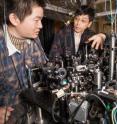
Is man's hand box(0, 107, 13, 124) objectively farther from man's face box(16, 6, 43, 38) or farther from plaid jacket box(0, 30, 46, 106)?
man's face box(16, 6, 43, 38)

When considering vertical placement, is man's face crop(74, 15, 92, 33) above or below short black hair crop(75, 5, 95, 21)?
below

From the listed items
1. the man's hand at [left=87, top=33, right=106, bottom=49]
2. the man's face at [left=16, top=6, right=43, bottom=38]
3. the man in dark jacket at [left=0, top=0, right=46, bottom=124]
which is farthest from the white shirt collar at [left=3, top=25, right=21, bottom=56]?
the man's hand at [left=87, top=33, right=106, bottom=49]

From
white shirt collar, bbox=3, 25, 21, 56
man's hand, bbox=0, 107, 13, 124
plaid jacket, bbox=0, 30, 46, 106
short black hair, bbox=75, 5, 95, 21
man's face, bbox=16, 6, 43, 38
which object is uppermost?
short black hair, bbox=75, 5, 95, 21

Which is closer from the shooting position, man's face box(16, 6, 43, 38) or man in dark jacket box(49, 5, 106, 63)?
man's face box(16, 6, 43, 38)

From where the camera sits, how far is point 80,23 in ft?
6.03

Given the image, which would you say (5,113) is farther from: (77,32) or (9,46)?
(77,32)

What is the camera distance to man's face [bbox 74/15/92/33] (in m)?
1.84

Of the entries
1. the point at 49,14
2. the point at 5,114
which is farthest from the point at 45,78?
the point at 49,14

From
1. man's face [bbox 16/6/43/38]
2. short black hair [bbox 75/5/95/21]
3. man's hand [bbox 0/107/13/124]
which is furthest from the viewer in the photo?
short black hair [bbox 75/5/95/21]

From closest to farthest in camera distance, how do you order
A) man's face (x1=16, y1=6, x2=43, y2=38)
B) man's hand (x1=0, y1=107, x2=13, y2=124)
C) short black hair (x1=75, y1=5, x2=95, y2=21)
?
man's hand (x1=0, y1=107, x2=13, y2=124) → man's face (x1=16, y1=6, x2=43, y2=38) → short black hair (x1=75, y1=5, x2=95, y2=21)

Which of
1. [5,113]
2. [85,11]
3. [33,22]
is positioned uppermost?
[85,11]

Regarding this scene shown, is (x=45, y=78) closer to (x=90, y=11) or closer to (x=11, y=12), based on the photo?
(x=11, y=12)

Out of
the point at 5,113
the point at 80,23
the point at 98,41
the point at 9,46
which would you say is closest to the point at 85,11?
the point at 80,23

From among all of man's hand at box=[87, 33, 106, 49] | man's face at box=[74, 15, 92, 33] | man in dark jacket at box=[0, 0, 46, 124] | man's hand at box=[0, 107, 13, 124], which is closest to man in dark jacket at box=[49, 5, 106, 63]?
man's face at box=[74, 15, 92, 33]
